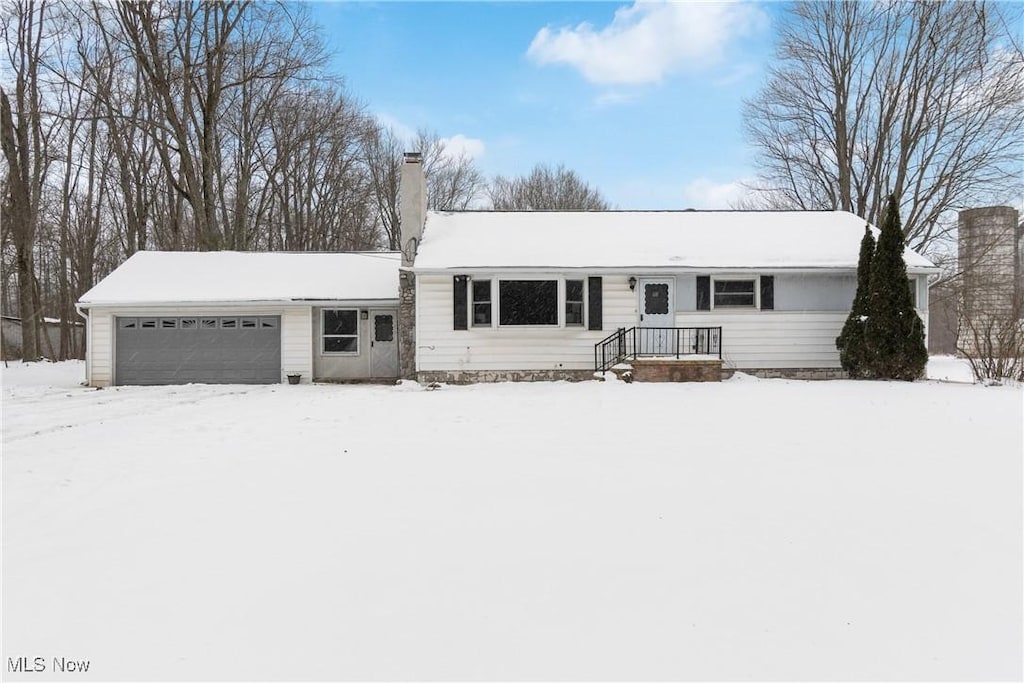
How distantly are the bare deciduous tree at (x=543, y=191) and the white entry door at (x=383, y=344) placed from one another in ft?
59.4

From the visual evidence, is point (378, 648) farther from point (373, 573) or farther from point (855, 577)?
point (855, 577)

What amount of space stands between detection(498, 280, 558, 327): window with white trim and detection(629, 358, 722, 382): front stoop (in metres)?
2.25

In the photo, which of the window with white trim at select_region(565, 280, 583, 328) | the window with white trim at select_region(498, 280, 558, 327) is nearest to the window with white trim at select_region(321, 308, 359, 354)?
the window with white trim at select_region(498, 280, 558, 327)

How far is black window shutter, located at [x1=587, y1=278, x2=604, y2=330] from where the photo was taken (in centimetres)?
1266

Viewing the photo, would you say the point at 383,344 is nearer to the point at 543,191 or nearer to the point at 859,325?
the point at 859,325

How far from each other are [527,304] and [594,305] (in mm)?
1573

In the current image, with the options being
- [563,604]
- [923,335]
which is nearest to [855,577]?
[563,604]

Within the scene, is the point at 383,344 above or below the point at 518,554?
above

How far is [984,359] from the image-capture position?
464 inches

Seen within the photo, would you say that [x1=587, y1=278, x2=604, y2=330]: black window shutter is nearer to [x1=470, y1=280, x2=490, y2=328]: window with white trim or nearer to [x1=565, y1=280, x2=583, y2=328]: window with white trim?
[x1=565, y1=280, x2=583, y2=328]: window with white trim

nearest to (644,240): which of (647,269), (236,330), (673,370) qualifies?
(647,269)

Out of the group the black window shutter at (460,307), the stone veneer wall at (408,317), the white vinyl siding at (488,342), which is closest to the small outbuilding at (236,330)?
the stone veneer wall at (408,317)

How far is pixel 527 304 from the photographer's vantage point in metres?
12.5

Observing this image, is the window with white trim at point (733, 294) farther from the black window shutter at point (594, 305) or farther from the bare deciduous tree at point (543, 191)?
the bare deciduous tree at point (543, 191)
